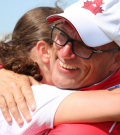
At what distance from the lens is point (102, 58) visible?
2234 millimetres

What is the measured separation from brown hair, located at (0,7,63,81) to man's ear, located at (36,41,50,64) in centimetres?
6

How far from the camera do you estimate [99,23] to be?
205 centimetres

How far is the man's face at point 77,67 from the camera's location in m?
2.19

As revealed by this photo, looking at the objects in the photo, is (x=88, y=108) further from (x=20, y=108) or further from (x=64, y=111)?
(x=20, y=108)

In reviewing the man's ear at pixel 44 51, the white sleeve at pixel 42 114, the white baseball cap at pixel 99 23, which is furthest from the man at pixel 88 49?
the man's ear at pixel 44 51

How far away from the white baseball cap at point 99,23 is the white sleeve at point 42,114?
64cm

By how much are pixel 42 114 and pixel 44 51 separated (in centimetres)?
116

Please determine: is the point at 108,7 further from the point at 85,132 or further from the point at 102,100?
the point at 85,132

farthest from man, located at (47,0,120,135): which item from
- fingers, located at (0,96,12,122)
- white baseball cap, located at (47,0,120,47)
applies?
fingers, located at (0,96,12,122)

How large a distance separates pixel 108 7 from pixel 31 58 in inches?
50.5

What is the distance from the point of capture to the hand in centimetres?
181

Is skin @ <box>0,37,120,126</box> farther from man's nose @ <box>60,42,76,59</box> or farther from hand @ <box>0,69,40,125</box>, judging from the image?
man's nose @ <box>60,42,76,59</box>

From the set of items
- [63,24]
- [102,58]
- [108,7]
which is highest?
[108,7]

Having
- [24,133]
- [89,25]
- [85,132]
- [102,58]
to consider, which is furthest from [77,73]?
[24,133]
